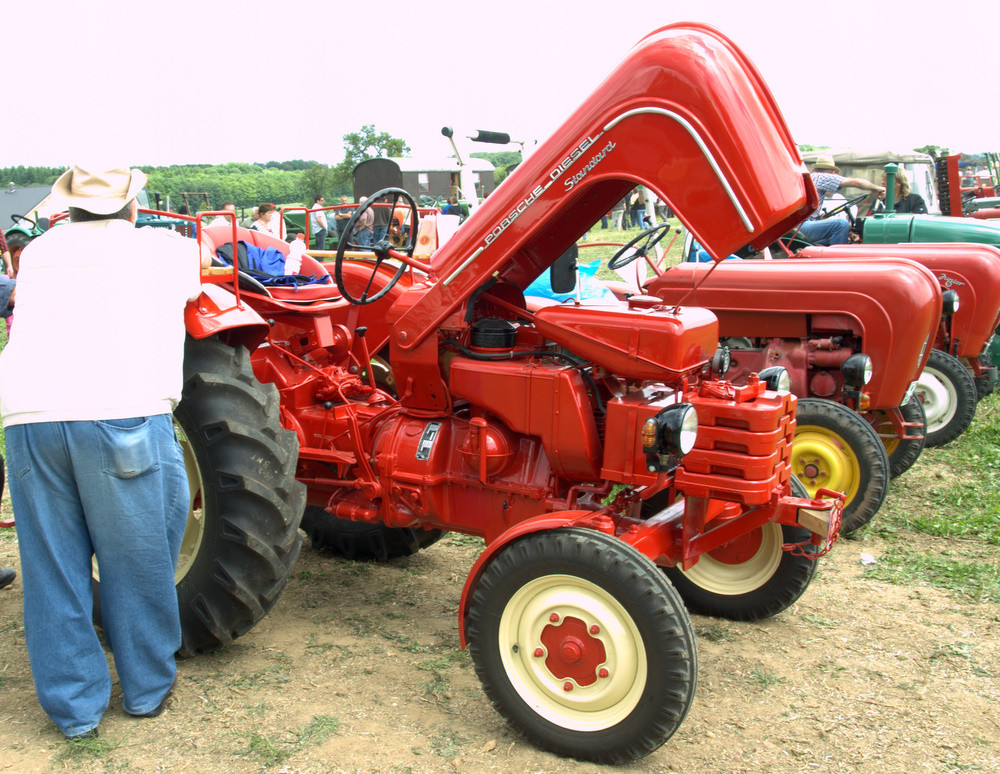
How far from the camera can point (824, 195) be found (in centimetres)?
797

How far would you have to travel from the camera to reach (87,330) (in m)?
2.59

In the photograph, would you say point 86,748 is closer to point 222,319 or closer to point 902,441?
point 222,319

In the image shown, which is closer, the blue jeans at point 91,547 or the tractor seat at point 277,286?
the blue jeans at point 91,547

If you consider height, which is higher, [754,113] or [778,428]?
[754,113]

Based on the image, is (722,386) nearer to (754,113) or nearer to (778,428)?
(778,428)

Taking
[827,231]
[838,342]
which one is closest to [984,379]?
[827,231]

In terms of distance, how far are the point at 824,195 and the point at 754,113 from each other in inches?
228

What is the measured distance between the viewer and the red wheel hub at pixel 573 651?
103 inches

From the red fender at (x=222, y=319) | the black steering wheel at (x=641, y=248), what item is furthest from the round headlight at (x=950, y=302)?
the red fender at (x=222, y=319)

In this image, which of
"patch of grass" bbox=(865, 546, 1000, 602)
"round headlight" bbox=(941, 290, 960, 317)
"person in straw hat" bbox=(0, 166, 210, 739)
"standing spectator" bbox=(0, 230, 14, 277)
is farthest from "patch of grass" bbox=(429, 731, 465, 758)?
"standing spectator" bbox=(0, 230, 14, 277)

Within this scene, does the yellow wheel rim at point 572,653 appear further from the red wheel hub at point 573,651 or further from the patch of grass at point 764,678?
the patch of grass at point 764,678

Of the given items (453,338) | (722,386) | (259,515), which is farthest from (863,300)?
(259,515)

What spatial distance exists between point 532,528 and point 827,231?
17.6 feet

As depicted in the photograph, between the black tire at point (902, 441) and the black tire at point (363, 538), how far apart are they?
8.86 feet
